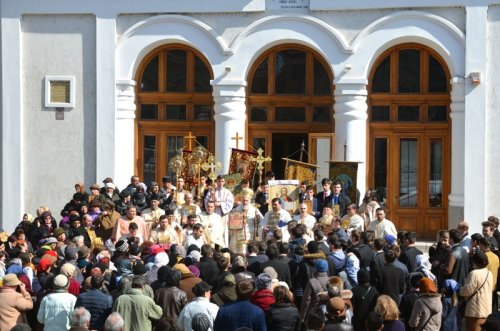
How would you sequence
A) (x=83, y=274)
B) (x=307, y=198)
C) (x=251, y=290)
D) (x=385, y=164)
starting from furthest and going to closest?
(x=385, y=164), (x=307, y=198), (x=83, y=274), (x=251, y=290)

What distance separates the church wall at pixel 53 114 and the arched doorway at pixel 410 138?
6.65 m

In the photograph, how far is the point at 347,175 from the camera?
879 inches

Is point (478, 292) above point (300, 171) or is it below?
below

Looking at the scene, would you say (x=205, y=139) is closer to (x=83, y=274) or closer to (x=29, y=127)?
(x=29, y=127)

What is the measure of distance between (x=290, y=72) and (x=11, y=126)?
22.1 feet

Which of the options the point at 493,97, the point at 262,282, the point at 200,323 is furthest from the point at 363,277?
the point at 493,97

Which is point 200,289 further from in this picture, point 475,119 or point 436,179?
point 436,179

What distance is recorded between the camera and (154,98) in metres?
24.9

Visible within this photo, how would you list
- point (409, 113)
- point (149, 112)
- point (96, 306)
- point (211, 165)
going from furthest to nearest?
point (149, 112) < point (409, 113) < point (211, 165) < point (96, 306)

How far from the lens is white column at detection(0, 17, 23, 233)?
963 inches

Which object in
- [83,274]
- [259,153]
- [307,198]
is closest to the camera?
[83,274]

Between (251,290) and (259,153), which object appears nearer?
(251,290)

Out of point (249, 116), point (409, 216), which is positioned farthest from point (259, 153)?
point (409, 216)

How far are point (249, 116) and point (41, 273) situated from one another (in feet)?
34.9
